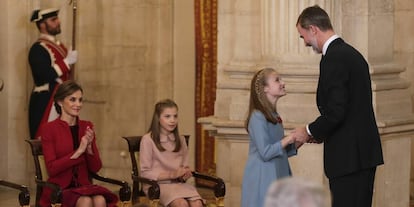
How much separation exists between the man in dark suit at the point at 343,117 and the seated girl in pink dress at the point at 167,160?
5.55ft

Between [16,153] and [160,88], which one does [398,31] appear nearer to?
[160,88]

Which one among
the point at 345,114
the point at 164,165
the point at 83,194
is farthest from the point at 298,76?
the point at 345,114

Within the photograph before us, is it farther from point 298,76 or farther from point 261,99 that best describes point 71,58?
point 261,99

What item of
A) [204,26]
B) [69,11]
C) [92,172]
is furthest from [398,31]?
[92,172]

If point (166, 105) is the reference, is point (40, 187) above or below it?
below

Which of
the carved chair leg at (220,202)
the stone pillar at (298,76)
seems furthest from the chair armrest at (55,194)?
the stone pillar at (298,76)

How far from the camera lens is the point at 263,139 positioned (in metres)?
8.21

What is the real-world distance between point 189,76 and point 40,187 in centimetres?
405

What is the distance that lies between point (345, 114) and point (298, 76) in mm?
2337

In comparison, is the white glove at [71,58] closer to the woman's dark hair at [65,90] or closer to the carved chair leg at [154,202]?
the woman's dark hair at [65,90]

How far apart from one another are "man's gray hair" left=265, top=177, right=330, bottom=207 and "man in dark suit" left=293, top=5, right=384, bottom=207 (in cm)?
334

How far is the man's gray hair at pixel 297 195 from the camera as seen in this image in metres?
4.16

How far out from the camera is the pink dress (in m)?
9.19

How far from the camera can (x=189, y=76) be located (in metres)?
12.9
